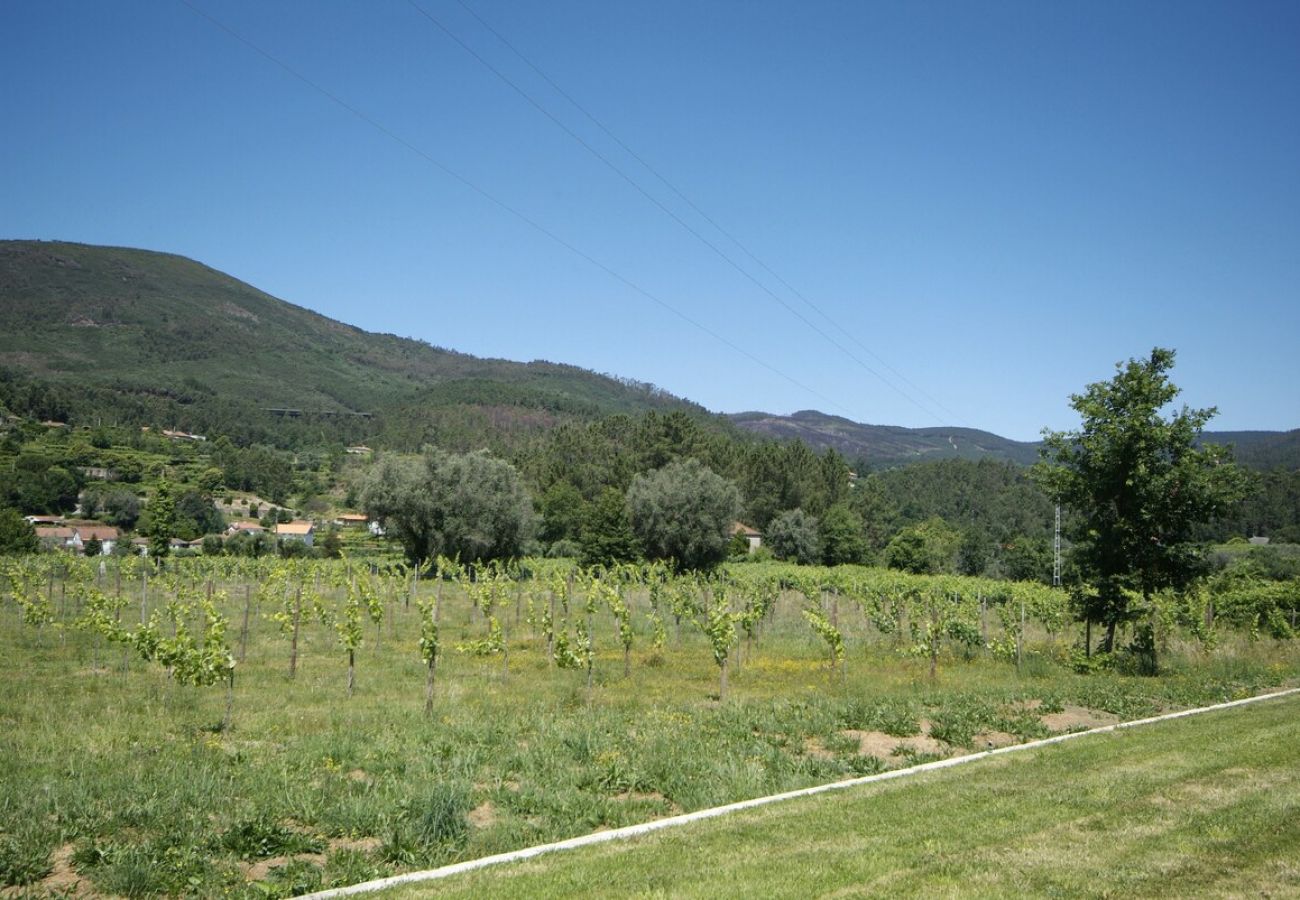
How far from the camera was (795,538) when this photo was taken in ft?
249

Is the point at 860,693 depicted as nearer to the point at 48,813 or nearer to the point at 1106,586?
the point at 1106,586

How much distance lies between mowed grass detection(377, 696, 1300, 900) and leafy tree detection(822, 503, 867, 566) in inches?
2525

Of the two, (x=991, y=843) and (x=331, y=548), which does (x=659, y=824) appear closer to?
(x=991, y=843)

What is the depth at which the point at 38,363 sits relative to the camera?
643 feet

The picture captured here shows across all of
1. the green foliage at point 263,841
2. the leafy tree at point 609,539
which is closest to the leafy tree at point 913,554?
the leafy tree at point 609,539

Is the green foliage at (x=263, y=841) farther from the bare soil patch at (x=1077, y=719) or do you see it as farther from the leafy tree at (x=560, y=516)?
the leafy tree at (x=560, y=516)

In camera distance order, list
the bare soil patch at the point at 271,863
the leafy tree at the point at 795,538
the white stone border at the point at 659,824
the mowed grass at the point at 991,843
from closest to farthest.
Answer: the mowed grass at the point at 991,843 → the white stone border at the point at 659,824 → the bare soil patch at the point at 271,863 → the leafy tree at the point at 795,538

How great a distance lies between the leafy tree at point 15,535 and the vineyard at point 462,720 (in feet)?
110

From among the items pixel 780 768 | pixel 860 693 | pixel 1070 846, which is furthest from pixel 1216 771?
pixel 860 693

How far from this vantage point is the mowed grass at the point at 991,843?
20.8ft

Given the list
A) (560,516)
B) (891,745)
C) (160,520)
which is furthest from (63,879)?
(160,520)

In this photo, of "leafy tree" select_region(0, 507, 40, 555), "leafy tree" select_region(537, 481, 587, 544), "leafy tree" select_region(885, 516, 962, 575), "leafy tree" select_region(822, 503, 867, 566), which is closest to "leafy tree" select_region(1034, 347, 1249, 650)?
"leafy tree" select_region(885, 516, 962, 575)

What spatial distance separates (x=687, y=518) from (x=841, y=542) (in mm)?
19962

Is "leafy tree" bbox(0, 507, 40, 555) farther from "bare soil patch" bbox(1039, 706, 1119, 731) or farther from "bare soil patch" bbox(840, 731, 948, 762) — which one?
"bare soil patch" bbox(1039, 706, 1119, 731)
